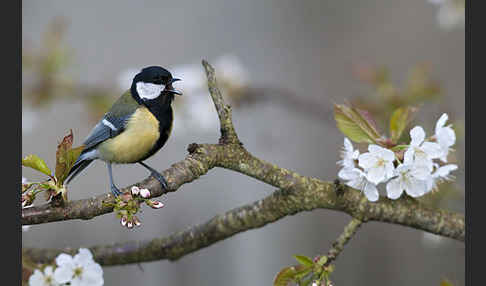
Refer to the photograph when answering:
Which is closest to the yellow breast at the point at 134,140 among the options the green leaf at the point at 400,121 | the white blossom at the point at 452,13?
the green leaf at the point at 400,121

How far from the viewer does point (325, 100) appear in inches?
98.6

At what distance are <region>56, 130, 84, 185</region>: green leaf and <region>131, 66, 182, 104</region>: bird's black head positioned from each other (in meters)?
0.18

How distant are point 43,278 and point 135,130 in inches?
13.3

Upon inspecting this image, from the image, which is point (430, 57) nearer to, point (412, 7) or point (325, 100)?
point (412, 7)

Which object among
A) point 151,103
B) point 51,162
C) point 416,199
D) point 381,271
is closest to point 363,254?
point 381,271

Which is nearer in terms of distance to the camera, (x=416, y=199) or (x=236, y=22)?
(x=416, y=199)

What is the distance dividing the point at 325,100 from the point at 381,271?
31.8 inches

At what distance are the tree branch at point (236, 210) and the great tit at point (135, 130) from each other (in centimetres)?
13

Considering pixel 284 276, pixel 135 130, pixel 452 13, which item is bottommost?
pixel 284 276

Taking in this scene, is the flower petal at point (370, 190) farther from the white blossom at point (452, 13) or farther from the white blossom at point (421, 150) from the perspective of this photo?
the white blossom at point (452, 13)

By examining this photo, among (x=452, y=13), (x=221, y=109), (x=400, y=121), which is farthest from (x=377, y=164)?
(x=452, y=13)

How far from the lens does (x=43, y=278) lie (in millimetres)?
560

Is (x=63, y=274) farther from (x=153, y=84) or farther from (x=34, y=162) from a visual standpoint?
(x=153, y=84)

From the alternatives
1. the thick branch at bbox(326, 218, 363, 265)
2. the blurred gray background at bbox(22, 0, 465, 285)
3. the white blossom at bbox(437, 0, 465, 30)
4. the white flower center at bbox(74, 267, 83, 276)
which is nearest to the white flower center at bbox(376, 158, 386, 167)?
the thick branch at bbox(326, 218, 363, 265)
